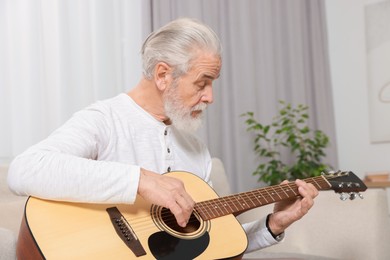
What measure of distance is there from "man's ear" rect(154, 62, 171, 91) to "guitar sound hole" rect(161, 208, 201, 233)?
44cm

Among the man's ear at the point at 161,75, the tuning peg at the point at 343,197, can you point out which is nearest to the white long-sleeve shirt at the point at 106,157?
the man's ear at the point at 161,75

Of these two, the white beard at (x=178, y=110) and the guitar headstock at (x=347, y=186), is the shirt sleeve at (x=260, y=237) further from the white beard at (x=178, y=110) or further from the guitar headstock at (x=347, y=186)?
the white beard at (x=178, y=110)

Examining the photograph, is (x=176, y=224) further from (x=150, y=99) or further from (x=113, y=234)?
(x=150, y=99)

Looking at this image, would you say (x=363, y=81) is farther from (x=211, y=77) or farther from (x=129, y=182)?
(x=129, y=182)

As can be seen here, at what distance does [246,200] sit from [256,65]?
2003 mm

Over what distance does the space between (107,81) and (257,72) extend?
47.3 inches

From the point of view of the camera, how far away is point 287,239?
2039mm

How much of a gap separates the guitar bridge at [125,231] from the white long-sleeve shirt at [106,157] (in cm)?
6

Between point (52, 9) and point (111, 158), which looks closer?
point (111, 158)

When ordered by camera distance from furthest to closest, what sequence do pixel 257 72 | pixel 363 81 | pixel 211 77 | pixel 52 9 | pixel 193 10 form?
pixel 363 81 < pixel 257 72 < pixel 193 10 < pixel 52 9 < pixel 211 77

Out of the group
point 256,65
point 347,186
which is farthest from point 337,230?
point 256,65

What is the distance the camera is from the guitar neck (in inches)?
51.9

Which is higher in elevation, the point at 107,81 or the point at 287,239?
the point at 107,81

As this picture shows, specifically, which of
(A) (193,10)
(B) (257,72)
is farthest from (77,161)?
(B) (257,72)
